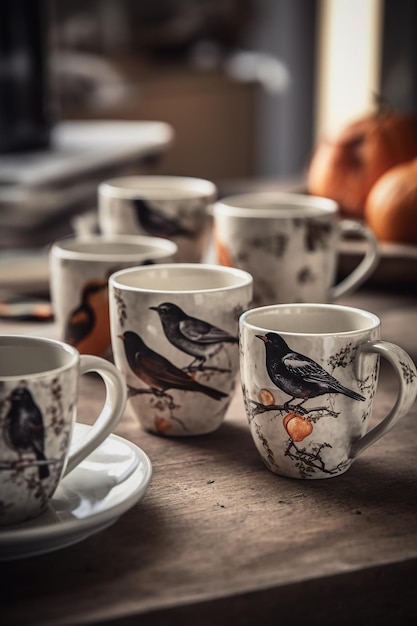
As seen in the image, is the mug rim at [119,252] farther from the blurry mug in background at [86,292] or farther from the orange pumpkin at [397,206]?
the orange pumpkin at [397,206]

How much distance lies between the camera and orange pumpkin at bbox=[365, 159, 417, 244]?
3.81ft

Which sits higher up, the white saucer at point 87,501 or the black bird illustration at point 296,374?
the black bird illustration at point 296,374

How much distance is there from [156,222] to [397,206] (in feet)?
1.09

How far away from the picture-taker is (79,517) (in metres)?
0.53

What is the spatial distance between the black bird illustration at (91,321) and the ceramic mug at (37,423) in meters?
0.29

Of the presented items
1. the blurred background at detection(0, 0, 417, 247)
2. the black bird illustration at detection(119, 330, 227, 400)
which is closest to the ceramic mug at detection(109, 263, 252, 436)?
the black bird illustration at detection(119, 330, 227, 400)

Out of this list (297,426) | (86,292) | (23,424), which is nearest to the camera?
(23,424)

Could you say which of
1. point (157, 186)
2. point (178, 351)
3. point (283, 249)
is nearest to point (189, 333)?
point (178, 351)

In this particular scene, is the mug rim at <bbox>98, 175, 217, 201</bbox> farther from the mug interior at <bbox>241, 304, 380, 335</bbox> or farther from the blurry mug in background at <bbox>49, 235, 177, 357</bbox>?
the mug interior at <bbox>241, 304, 380, 335</bbox>

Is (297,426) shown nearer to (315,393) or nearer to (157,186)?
(315,393)

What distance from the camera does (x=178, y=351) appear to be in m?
0.68

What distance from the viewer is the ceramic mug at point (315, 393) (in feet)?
1.95

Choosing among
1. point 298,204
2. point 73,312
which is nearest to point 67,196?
point 298,204

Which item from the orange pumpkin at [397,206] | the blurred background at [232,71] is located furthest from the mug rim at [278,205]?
the blurred background at [232,71]
